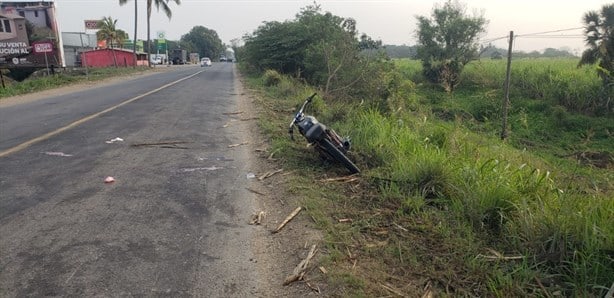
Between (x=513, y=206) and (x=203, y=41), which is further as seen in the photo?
(x=203, y=41)

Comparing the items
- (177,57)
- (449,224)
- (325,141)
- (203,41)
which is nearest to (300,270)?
(449,224)

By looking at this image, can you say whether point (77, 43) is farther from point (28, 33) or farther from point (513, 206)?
point (513, 206)

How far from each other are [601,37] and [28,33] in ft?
119

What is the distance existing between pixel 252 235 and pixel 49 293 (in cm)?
158

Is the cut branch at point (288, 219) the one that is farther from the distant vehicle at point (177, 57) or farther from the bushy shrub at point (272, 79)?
the distant vehicle at point (177, 57)

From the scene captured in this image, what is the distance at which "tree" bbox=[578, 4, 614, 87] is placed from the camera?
15.3 meters

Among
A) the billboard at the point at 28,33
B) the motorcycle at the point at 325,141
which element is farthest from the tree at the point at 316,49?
the billboard at the point at 28,33

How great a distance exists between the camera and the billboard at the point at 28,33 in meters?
29.8

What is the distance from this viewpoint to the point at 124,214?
4.10m

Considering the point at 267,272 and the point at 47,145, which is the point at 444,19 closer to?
the point at 47,145

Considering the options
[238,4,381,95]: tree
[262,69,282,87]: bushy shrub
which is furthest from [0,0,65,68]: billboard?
[262,69,282,87]: bushy shrub

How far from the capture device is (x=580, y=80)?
1923cm

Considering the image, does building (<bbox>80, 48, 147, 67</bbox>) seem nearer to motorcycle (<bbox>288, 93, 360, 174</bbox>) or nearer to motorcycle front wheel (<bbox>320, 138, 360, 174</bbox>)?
motorcycle (<bbox>288, 93, 360, 174</bbox>)

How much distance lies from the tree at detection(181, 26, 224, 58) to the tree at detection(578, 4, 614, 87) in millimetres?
121812
